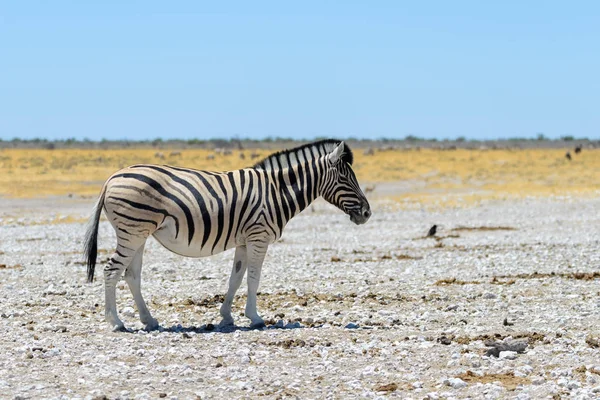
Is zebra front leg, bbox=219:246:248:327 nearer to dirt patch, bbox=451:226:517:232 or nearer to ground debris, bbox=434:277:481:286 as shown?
ground debris, bbox=434:277:481:286

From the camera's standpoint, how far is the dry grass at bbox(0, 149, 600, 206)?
1939 inches

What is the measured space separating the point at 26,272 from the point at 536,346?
A: 12.2m

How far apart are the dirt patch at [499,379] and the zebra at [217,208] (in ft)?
12.8

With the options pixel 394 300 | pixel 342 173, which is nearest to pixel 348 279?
pixel 394 300

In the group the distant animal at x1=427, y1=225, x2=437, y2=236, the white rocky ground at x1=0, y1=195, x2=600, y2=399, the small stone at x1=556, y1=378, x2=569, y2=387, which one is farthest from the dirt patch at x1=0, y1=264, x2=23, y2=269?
the small stone at x1=556, y1=378, x2=569, y2=387

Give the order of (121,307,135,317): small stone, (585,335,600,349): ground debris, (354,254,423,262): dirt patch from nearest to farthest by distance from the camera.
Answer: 1. (585,335,600,349): ground debris
2. (121,307,135,317): small stone
3. (354,254,423,262): dirt patch

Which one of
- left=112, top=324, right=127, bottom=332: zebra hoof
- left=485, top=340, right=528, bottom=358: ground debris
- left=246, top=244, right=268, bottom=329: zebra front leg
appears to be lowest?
left=112, top=324, right=127, bottom=332: zebra hoof

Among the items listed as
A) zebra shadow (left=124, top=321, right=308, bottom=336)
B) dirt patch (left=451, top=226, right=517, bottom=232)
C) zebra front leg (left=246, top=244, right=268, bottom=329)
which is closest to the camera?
zebra shadow (left=124, top=321, right=308, bottom=336)

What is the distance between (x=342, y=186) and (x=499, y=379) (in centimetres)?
493

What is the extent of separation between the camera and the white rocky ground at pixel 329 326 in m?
9.73

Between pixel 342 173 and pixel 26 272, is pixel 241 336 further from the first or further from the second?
pixel 26 272

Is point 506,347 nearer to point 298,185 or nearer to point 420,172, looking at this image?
point 298,185

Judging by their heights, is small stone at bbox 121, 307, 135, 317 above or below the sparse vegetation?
below

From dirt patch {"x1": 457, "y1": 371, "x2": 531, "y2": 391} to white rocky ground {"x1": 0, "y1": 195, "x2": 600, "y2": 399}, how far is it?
0.02 meters
